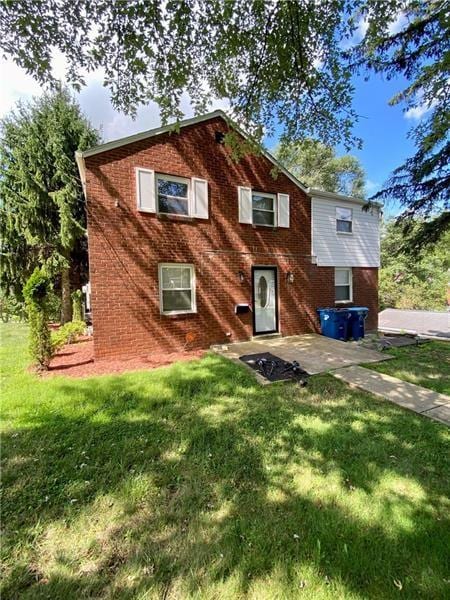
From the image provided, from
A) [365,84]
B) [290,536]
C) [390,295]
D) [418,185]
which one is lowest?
[290,536]

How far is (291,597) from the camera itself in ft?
5.25

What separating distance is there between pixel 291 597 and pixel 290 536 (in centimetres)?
41

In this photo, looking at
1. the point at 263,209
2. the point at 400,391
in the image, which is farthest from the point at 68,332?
the point at 400,391

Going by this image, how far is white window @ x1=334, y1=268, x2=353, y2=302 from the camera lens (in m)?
10.3

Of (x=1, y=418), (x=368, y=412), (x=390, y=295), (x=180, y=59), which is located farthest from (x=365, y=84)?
(x=390, y=295)

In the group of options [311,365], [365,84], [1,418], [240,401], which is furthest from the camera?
[311,365]

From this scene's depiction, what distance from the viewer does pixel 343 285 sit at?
1052cm

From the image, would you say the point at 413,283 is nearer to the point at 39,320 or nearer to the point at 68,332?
the point at 68,332

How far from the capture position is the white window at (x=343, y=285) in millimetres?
10334

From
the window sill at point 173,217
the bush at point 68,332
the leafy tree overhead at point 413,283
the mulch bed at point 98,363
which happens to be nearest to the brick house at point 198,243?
the window sill at point 173,217

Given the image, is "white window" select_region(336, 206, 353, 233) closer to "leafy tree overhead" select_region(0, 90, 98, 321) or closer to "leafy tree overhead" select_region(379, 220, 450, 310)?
"leafy tree overhead" select_region(0, 90, 98, 321)

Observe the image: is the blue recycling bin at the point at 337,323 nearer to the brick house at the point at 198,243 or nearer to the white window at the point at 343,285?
the brick house at the point at 198,243

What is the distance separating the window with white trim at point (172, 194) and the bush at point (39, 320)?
3311 mm

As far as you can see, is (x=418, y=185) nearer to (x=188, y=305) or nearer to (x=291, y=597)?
(x=188, y=305)
